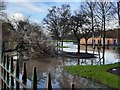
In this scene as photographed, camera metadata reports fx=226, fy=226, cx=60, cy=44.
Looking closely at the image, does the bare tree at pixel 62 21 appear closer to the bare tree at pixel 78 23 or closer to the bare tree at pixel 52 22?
the bare tree at pixel 52 22

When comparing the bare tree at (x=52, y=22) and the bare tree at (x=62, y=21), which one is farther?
the bare tree at (x=62, y=21)

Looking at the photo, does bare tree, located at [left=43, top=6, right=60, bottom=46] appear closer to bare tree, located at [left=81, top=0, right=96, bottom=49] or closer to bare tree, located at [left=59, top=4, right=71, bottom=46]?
bare tree, located at [left=59, top=4, right=71, bottom=46]

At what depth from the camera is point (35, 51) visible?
3092 mm

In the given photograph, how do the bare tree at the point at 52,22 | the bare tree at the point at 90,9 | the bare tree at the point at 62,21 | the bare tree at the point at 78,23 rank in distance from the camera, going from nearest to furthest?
the bare tree at the point at 52,22, the bare tree at the point at 62,21, the bare tree at the point at 90,9, the bare tree at the point at 78,23

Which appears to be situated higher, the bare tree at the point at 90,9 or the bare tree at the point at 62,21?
the bare tree at the point at 90,9

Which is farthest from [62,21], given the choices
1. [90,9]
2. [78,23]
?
[78,23]

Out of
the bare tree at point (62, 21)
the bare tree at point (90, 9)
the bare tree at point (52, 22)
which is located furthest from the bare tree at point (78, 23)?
the bare tree at point (52, 22)

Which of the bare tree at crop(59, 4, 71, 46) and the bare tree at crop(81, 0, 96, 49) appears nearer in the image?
the bare tree at crop(59, 4, 71, 46)

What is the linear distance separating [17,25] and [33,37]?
96 cm

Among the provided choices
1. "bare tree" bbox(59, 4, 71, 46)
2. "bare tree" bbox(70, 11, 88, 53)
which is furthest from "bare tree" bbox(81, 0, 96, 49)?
"bare tree" bbox(59, 4, 71, 46)

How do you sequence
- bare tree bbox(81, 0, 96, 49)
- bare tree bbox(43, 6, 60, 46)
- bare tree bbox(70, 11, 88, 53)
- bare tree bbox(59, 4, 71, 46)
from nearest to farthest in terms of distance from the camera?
bare tree bbox(43, 6, 60, 46) → bare tree bbox(59, 4, 71, 46) → bare tree bbox(81, 0, 96, 49) → bare tree bbox(70, 11, 88, 53)

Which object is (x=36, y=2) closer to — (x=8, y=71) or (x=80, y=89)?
(x=8, y=71)

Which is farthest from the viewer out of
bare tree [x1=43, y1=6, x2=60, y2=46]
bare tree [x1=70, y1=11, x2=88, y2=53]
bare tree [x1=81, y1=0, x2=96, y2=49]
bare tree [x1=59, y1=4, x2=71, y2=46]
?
bare tree [x1=70, y1=11, x2=88, y2=53]

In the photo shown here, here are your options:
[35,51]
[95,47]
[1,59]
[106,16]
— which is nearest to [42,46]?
[35,51]
